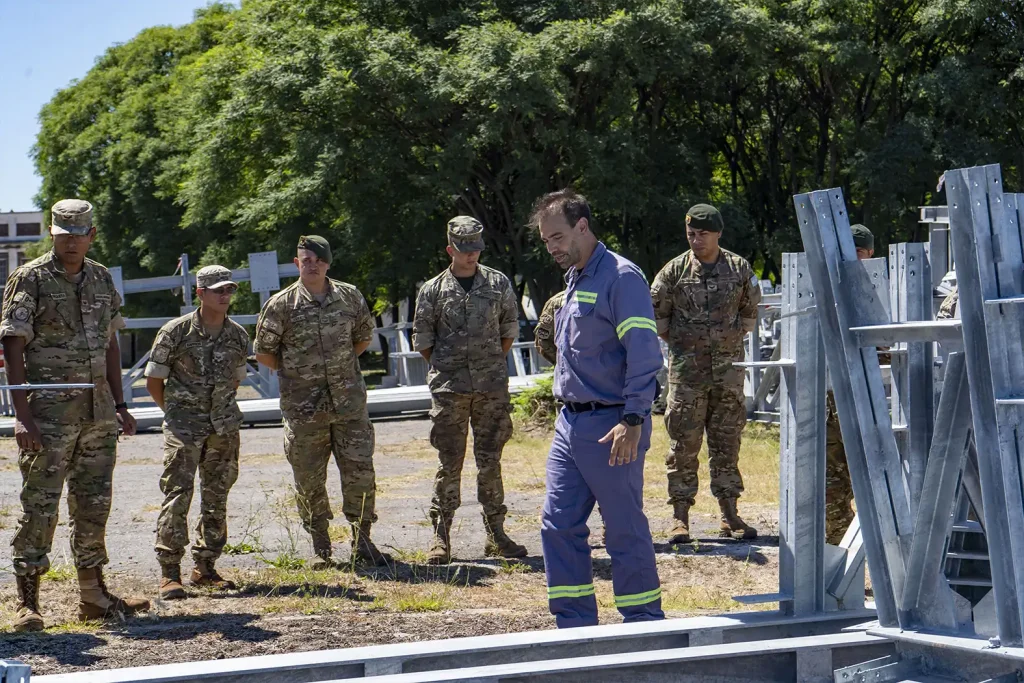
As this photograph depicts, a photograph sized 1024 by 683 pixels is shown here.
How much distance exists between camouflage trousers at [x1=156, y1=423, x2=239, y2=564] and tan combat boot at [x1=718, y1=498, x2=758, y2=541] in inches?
136

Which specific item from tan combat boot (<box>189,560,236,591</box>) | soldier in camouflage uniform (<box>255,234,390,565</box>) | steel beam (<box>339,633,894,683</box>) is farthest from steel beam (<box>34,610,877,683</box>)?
soldier in camouflage uniform (<box>255,234,390,565</box>)

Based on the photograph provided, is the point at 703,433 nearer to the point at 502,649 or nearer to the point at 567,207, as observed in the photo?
the point at 567,207

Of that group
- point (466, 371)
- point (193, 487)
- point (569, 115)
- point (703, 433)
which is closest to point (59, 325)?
point (193, 487)

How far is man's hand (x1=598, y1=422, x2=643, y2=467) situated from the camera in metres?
5.09

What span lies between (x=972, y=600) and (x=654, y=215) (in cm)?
2291

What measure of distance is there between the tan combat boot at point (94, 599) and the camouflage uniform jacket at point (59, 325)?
32.4 inches

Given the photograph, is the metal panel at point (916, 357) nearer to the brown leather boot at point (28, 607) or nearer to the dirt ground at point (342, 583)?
the dirt ground at point (342, 583)

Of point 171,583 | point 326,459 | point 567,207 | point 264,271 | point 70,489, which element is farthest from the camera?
point 264,271

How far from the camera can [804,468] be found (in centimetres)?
521

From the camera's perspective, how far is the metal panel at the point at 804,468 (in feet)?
17.0

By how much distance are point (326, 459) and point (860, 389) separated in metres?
3.98

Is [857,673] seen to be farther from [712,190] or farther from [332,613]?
[712,190]

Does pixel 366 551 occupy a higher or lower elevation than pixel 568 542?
lower

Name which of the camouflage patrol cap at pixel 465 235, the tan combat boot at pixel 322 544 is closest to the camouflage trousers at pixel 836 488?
the camouflage patrol cap at pixel 465 235
